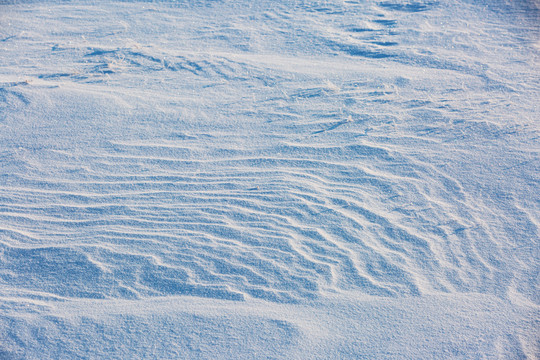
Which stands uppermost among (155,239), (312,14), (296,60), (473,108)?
(312,14)

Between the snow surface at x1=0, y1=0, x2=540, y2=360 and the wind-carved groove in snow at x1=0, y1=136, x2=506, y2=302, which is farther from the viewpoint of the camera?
the wind-carved groove in snow at x1=0, y1=136, x2=506, y2=302

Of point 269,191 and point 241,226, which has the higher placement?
point 269,191

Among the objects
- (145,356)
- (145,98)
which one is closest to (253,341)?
(145,356)

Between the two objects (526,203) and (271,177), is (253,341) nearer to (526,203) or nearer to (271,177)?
(271,177)

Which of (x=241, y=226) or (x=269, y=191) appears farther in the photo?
(x=269, y=191)

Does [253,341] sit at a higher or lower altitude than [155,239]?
lower

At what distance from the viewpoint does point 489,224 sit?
12.7 feet

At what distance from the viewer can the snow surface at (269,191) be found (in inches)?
123

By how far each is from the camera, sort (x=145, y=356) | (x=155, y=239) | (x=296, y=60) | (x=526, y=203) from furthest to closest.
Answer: (x=296, y=60) < (x=526, y=203) < (x=155, y=239) < (x=145, y=356)

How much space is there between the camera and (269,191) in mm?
4160

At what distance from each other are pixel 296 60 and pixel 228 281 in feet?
12.5

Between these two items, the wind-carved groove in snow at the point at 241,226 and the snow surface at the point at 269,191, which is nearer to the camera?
the snow surface at the point at 269,191

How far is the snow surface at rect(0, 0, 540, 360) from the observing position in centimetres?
313

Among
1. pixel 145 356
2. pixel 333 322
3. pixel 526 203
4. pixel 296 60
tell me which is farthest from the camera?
pixel 296 60
